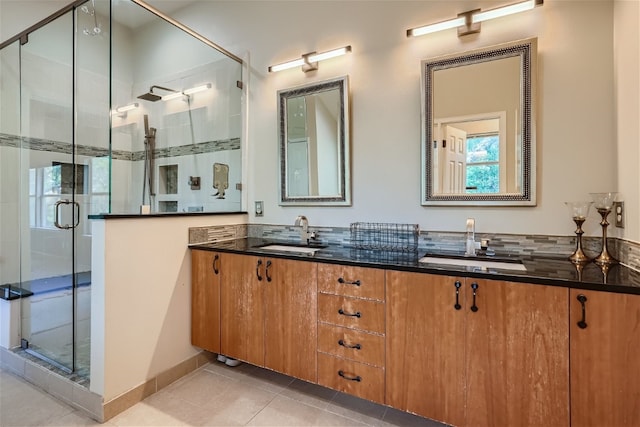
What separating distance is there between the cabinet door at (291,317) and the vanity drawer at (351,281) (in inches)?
2.5

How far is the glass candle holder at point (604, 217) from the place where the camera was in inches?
57.5

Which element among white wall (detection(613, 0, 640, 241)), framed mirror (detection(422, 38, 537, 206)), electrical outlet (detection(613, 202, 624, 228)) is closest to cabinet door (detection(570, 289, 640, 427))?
white wall (detection(613, 0, 640, 241))

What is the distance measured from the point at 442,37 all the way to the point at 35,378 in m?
3.30

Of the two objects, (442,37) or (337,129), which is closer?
(442,37)

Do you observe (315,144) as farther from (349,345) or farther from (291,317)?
(349,345)

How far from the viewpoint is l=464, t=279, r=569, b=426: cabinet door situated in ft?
3.86

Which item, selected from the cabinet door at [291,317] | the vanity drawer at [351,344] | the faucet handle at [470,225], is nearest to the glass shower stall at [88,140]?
the cabinet door at [291,317]

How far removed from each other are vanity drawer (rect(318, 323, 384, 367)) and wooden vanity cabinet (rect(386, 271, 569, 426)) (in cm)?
6

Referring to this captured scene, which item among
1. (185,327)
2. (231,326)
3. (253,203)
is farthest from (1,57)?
(231,326)

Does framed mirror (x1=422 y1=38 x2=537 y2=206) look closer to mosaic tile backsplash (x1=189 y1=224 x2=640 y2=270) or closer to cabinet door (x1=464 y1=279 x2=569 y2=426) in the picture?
mosaic tile backsplash (x1=189 y1=224 x2=640 y2=270)

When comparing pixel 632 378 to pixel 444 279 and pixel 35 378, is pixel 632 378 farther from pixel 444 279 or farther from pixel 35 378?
pixel 35 378

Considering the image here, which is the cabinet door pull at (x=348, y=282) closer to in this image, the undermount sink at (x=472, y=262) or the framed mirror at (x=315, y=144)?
the undermount sink at (x=472, y=262)

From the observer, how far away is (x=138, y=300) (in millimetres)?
1811

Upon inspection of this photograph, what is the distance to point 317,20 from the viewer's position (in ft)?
7.57
